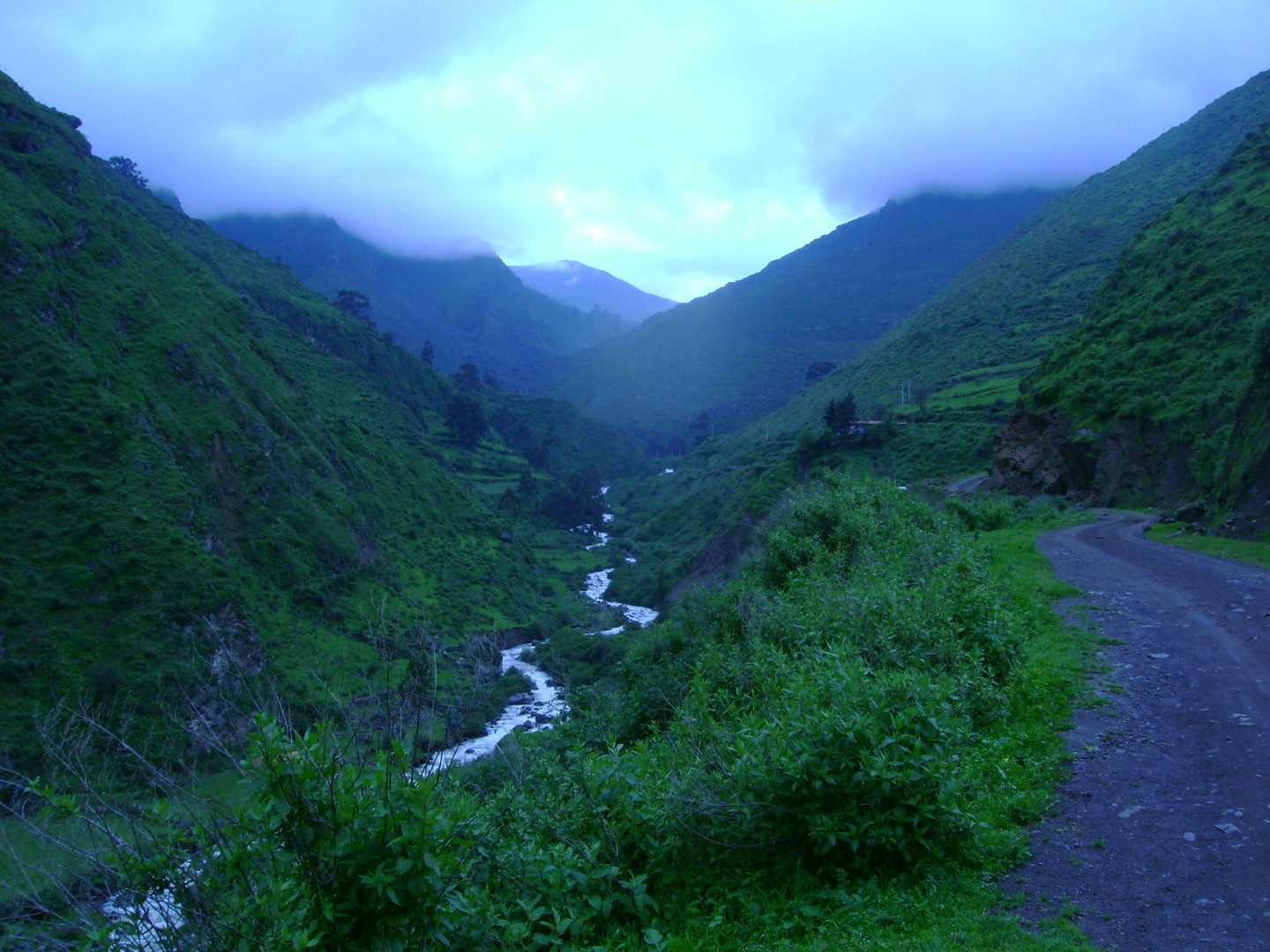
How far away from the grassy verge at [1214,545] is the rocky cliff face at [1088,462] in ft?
18.5

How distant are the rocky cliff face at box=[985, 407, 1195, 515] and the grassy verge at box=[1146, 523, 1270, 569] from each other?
5639 mm

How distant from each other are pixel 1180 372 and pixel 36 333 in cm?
A: 4348

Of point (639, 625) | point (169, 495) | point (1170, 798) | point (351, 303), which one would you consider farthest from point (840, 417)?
point (351, 303)

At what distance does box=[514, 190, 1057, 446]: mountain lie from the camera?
11631 cm

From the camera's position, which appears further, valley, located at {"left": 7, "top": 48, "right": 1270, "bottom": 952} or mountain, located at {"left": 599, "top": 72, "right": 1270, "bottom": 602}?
mountain, located at {"left": 599, "top": 72, "right": 1270, "bottom": 602}

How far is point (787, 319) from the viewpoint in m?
129

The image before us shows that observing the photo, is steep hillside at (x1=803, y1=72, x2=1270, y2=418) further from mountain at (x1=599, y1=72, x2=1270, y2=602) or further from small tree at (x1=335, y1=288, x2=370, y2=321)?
small tree at (x1=335, y1=288, x2=370, y2=321)

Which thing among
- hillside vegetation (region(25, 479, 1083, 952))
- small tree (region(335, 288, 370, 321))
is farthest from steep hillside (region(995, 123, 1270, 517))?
small tree (region(335, 288, 370, 321))

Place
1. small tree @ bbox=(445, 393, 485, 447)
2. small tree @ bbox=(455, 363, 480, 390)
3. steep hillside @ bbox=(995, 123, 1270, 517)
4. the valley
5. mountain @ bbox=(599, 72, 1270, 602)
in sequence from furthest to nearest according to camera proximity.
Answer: small tree @ bbox=(455, 363, 480, 390) < small tree @ bbox=(445, 393, 485, 447) < mountain @ bbox=(599, 72, 1270, 602) < steep hillside @ bbox=(995, 123, 1270, 517) < the valley

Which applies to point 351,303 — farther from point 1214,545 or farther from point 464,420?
point 1214,545

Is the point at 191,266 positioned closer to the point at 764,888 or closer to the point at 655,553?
the point at 655,553

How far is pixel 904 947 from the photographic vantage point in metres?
3.64

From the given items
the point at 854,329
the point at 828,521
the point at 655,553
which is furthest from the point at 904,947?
the point at 854,329

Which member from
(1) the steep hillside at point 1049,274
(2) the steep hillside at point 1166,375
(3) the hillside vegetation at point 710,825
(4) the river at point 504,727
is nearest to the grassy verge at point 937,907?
(3) the hillside vegetation at point 710,825
